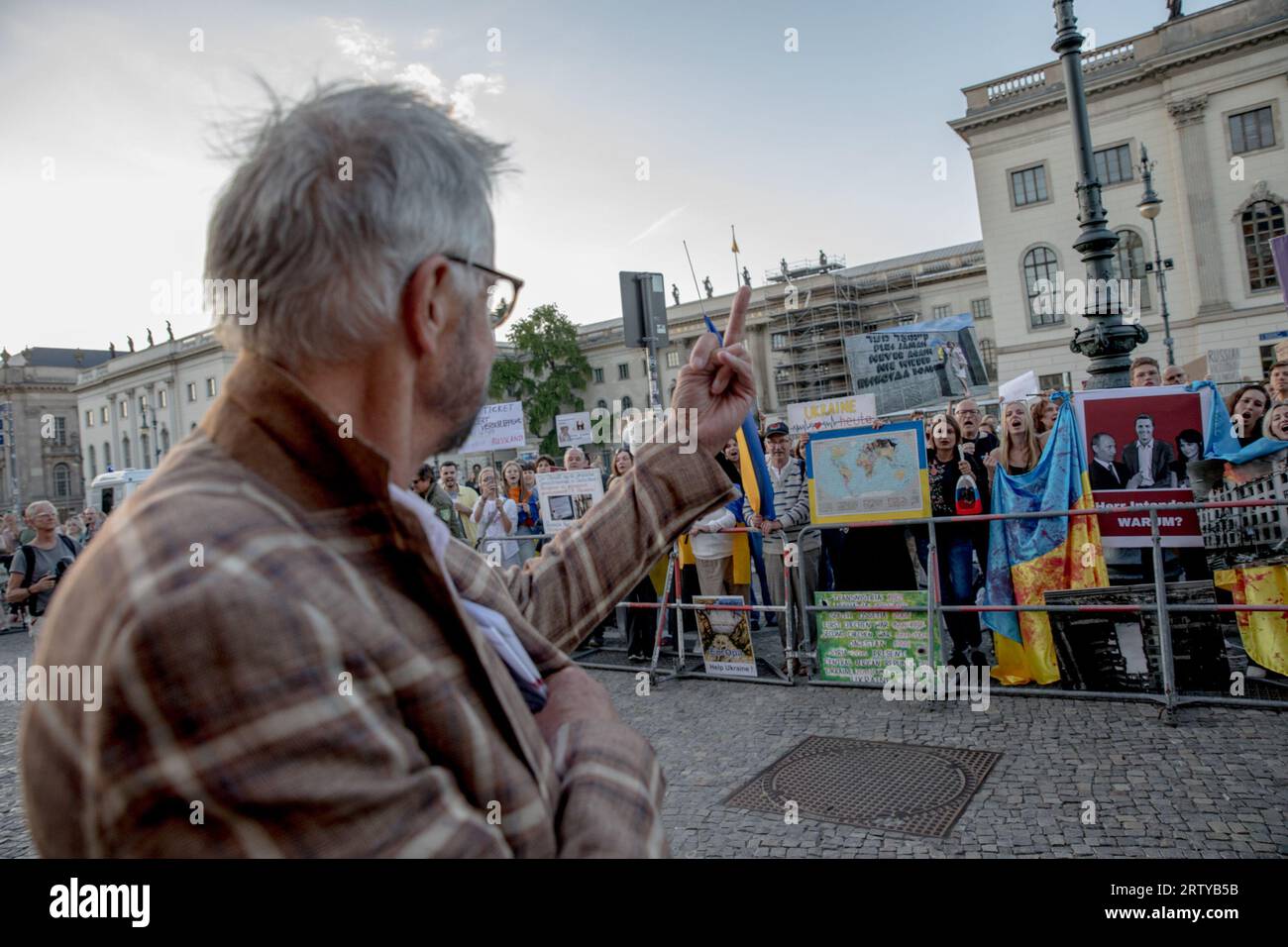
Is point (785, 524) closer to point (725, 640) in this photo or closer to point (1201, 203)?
point (725, 640)

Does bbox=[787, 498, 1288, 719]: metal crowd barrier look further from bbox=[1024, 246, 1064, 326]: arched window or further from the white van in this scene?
the white van

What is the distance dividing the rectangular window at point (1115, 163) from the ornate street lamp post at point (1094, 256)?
3328 cm

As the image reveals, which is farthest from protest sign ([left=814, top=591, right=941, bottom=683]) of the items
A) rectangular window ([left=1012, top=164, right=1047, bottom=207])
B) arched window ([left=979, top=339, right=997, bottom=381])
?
arched window ([left=979, top=339, right=997, bottom=381])

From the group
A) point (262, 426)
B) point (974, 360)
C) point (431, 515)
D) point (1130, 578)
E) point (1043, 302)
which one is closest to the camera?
point (262, 426)

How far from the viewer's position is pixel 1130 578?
6.04 metres

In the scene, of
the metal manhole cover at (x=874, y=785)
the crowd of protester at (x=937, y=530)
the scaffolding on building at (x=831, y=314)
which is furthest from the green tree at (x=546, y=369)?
the metal manhole cover at (x=874, y=785)

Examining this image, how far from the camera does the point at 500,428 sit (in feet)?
38.0

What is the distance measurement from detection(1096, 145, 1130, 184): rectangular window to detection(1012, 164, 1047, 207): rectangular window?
2265 mm

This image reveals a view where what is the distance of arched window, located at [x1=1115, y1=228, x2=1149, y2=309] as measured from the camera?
35781 millimetres
